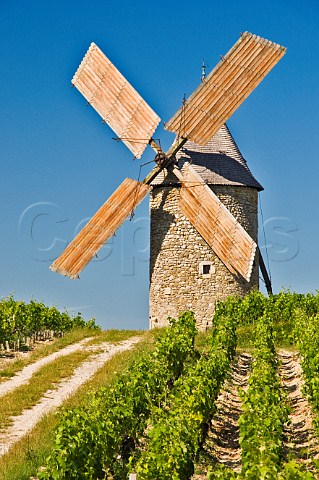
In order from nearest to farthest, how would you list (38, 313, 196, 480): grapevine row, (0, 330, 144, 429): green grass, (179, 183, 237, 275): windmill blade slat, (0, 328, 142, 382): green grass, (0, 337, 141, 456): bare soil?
(38, 313, 196, 480): grapevine row, (0, 337, 141, 456): bare soil, (0, 330, 144, 429): green grass, (0, 328, 142, 382): green grass, (179, 183, 237, 275): windmill blade slat

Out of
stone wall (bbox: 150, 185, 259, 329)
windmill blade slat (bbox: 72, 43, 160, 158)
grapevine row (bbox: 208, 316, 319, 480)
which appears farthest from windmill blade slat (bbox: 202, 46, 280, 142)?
grapevine row (bbox: 208, 316, 319, 480)

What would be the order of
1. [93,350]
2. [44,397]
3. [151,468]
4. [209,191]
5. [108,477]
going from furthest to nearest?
1. [209,191]
2. [93,350]
3. [44,397]
4. [108,477]
5. [151,468]

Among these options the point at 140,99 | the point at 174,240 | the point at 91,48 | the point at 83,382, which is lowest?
the point at 83,382

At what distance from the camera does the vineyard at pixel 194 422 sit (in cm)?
943

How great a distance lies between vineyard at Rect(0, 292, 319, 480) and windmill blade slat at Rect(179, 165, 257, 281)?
2837 mm

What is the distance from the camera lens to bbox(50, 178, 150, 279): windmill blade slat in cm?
2277

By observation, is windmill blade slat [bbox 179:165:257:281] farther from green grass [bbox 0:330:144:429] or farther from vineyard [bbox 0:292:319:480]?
green grass [bbox 0:330:144:429]

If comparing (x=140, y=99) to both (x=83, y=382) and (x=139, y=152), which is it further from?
(x=83, y=382)

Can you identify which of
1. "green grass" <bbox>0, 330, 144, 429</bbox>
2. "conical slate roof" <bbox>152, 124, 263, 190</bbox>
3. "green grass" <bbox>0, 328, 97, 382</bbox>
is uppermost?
"conical slate roof" <bbox>152, 124, 263, 190</bbox>

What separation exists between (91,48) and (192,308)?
8.09m

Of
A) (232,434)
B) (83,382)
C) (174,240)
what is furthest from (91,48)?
(232,434)

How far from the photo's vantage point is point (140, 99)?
23.7 meters

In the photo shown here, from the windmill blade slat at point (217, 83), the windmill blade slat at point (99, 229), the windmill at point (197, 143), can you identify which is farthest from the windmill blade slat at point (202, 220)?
the windmill blade slat at point (217, 83)

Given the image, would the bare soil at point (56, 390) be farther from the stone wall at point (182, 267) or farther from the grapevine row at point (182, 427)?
the grapevine row at point (182, 427)
